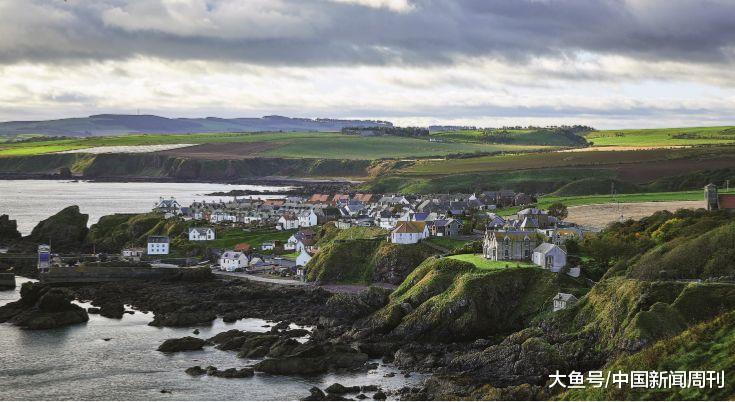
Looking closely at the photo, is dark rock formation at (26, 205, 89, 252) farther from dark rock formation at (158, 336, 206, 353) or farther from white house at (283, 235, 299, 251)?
dark rock formation at (158, 336, 206, 353)

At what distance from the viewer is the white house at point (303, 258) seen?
286 feet

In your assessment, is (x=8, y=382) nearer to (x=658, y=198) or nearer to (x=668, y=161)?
(x=658, y=198)

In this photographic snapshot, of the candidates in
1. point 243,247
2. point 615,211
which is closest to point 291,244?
point 243,247

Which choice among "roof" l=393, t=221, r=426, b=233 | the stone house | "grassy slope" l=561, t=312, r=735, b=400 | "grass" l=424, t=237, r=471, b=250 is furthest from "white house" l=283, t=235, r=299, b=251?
"grassy slope" l=561, t=312, r=735, b=400

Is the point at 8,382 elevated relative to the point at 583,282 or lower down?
lower down

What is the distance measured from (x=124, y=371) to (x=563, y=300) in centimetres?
2689

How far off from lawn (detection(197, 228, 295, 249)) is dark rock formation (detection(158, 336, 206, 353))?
42.7m

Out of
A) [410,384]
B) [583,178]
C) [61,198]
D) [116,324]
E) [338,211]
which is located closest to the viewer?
[410,384]

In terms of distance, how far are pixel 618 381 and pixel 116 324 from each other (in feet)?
141

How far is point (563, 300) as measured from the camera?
5503cm

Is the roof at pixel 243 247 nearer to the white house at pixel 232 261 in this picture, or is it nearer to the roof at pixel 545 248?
the white house at pixel 232 261

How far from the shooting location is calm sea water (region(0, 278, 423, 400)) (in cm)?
4647

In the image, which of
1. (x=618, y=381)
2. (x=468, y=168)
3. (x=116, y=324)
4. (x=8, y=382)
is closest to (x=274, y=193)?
(x=468, y=168)

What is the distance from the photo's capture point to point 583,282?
6034 centimetres
